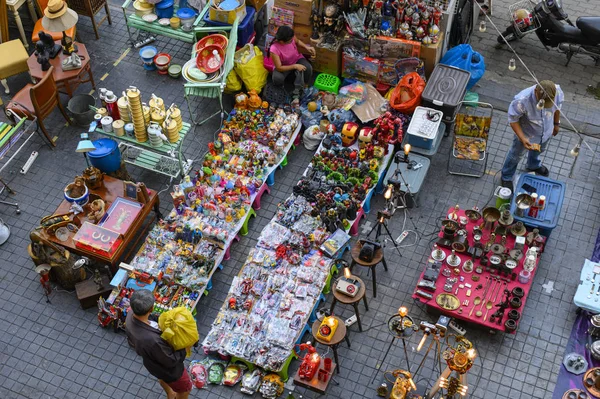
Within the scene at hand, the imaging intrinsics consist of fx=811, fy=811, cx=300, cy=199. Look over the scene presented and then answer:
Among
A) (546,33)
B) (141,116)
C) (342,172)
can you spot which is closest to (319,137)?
(342,172)

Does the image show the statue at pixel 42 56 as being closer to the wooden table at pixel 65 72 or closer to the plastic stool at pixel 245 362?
the wooden table at pixel 65 72

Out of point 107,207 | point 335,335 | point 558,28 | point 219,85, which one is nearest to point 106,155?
point 107,207

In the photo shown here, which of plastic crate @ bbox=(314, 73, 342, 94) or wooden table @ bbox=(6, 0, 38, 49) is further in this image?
wooden table @ bbox=(6, 0, 38, 49)

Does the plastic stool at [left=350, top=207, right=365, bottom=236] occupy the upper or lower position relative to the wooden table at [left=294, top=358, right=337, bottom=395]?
upper

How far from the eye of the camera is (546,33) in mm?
15422

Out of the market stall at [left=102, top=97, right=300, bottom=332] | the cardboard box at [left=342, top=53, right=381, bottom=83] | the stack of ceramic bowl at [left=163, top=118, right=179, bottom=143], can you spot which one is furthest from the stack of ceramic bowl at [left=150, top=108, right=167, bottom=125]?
the cardboard box at [left=342, top=53, right=381, bottom=83]

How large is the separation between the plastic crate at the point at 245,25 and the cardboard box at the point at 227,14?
0.23 ft

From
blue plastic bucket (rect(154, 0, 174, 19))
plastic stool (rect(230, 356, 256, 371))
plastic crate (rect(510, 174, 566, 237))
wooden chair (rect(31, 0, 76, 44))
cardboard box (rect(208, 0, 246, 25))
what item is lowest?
plastic stool (rect(230, 356, 256, 371))

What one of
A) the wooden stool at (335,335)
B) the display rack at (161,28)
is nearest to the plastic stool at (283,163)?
the display rack at (161,28)

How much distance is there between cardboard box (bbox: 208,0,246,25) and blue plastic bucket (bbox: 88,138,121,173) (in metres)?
3.35

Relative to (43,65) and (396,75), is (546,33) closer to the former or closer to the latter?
(396,75)

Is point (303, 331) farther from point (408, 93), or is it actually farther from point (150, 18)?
point (150, 18)

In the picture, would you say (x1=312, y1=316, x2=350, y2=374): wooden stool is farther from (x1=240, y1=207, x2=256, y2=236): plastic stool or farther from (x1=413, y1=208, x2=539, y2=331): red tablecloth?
(x1=240, y1=207, x2=256, y2=236): plastic stool

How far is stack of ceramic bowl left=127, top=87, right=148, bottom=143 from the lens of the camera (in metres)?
13.5
